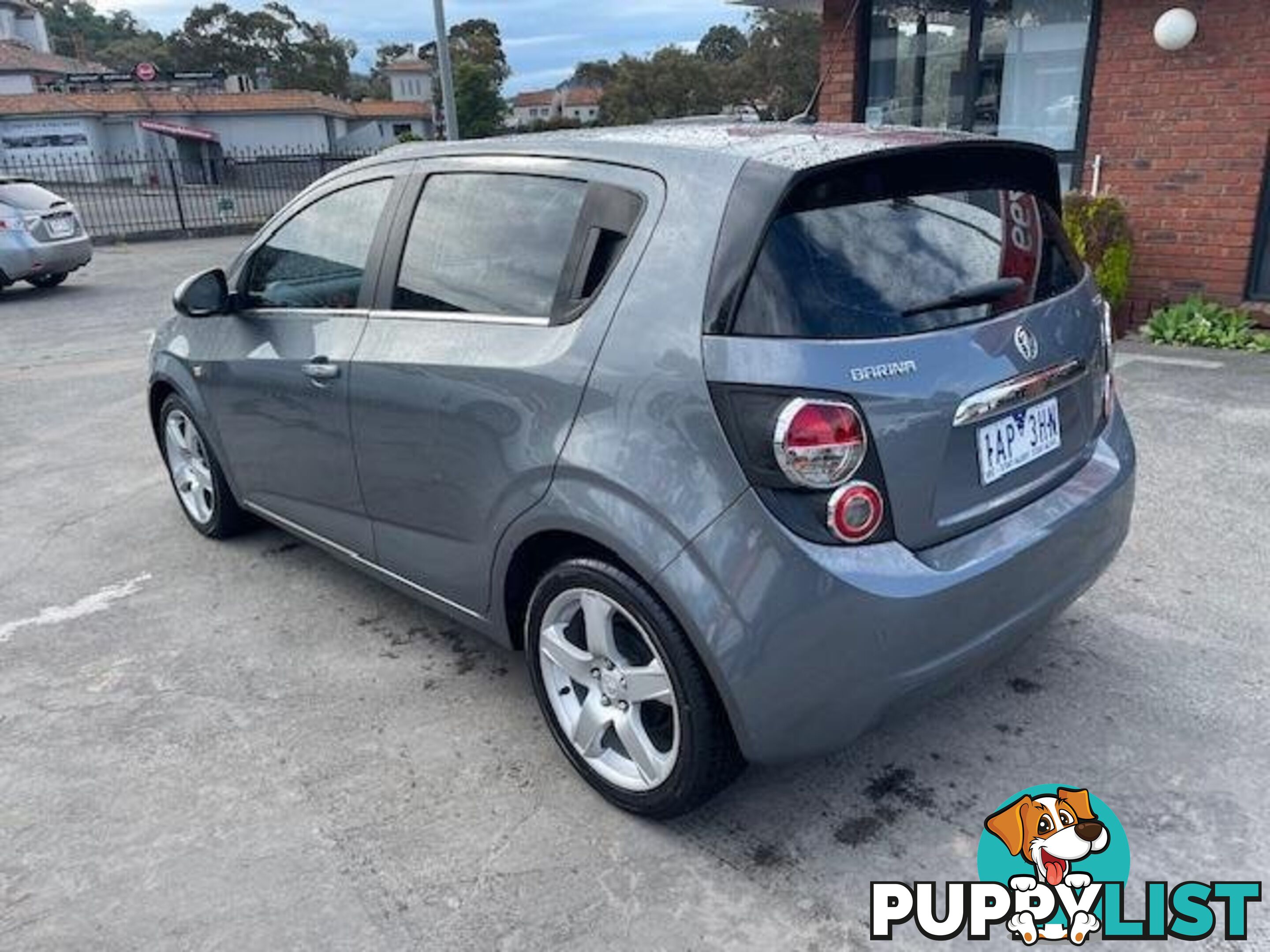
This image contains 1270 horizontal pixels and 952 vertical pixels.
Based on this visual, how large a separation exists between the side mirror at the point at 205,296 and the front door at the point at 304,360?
67mm

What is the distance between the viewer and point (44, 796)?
2740 millimetres

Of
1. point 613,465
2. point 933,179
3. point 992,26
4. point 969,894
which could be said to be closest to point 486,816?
point 613,465

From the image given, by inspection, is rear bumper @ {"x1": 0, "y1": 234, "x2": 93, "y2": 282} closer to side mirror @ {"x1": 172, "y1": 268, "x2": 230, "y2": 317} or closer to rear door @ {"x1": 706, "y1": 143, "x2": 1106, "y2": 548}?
side mirror @ {"x1": 172, "y1": 268, "x2": 230, "y2": 317}

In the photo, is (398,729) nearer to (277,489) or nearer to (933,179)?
(277,489)

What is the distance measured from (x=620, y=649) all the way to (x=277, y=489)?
1824 millimetres

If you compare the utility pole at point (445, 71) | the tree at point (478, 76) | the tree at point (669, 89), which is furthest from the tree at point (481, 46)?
the utility pole at point (445, 71)

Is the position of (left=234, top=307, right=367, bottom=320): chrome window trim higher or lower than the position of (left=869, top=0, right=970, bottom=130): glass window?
lower

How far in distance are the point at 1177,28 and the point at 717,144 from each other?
6.22 m

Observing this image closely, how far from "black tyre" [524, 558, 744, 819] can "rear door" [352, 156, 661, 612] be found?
0.91 feet

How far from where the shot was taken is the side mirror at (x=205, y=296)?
3662 mm

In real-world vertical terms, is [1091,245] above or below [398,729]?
above

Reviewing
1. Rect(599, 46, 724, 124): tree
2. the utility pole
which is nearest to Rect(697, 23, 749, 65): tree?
Rect(599, 46, 724, 124): tree

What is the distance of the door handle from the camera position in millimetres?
3195

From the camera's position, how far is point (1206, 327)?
726 cm
